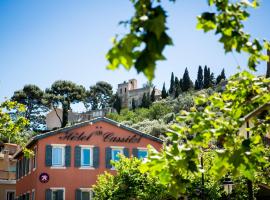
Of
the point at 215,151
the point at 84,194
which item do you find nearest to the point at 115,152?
the point at 84,194

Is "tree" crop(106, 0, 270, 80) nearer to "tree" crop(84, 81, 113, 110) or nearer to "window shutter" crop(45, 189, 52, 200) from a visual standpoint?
"window shutter" crop(45, 189, 52, 200)

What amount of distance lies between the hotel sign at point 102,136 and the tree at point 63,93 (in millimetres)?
49693

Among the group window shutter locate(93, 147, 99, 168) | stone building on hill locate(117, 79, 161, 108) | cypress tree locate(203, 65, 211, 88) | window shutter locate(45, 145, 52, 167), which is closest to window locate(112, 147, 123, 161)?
window shutter locate(93, 147, 99, 168)

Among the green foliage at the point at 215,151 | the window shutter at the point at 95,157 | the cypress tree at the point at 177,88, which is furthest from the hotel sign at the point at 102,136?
the cypress tree at the point at 177,88

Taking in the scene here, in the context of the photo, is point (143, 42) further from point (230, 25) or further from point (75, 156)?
point (75, 156)

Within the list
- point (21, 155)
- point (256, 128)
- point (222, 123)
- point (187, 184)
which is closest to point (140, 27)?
point (222, 123)

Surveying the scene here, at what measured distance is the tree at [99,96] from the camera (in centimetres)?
11950

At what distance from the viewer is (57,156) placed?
34281mm

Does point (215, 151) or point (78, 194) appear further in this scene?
point (78, 194)

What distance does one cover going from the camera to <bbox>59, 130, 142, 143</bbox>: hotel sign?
35.0 m

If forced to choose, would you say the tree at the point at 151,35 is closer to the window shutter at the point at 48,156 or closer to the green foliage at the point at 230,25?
the green foliage at the point at 230,25

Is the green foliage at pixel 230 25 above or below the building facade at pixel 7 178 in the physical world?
above

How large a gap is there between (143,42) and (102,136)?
32.0 m

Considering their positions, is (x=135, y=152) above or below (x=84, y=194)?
above
